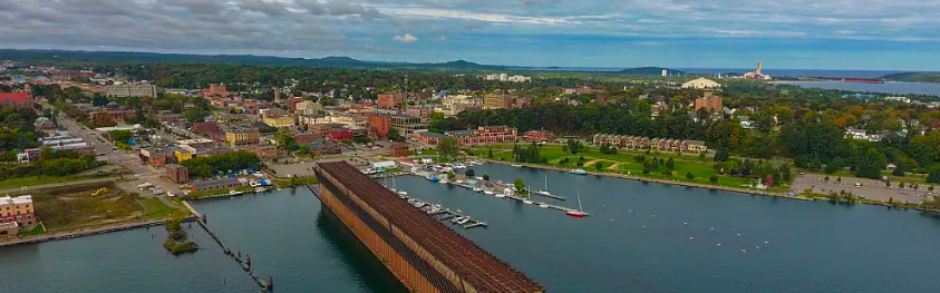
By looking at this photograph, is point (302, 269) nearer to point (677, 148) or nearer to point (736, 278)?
point (736, 278)

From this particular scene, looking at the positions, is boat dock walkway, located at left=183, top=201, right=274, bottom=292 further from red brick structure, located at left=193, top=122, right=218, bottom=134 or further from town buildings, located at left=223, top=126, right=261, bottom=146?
red brick structure, located at left=193, top=122, right=218, bottom=134

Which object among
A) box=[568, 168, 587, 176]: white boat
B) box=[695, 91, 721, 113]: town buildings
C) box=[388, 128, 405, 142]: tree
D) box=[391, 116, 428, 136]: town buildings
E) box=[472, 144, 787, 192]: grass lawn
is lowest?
box=[568, 168, 587, 176]: white boat

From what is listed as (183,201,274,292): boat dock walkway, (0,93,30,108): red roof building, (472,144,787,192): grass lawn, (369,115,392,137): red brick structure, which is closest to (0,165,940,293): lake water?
(183,201,274,292): boat dock walkway

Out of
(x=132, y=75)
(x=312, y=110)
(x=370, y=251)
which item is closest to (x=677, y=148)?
(x=370, y=251)

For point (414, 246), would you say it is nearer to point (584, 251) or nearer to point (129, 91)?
point (584, 251)

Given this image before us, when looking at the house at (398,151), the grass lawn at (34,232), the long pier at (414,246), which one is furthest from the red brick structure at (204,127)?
the long pier at (414,246)

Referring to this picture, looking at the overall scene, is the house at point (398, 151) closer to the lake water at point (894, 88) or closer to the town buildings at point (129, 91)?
the town buildings at point (129, 91)
